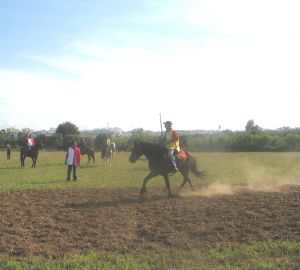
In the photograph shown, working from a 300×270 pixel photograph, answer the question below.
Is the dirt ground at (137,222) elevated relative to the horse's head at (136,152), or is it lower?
lower

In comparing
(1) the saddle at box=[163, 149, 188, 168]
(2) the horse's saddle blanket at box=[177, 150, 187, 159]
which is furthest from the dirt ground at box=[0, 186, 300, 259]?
(2) the horse's saddle blanket at box=[177, 150, 187, 159]

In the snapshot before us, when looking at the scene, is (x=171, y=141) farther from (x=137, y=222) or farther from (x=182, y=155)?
(x=137, y=222)

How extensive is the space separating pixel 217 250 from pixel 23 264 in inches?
141

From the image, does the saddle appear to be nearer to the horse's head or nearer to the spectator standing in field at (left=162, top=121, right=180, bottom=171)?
the spectator standing in field at (left=162, top=121, right=180, bottom=171)

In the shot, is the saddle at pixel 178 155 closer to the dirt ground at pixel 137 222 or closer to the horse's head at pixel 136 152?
the horse's head at pixel 136 152

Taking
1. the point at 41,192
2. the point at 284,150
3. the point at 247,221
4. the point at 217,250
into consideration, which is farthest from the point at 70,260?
the point at 284,150

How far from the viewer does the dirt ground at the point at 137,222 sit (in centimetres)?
941

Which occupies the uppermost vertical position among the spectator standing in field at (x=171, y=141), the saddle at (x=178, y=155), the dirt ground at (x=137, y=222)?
the spectator standing in field at (x=171, y=141)

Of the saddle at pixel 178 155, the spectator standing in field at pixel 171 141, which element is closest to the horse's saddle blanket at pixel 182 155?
the saddle at pixel 178 155

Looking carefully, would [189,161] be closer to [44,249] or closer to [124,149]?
[44,249]

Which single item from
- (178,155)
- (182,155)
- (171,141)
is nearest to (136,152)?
(171,141)

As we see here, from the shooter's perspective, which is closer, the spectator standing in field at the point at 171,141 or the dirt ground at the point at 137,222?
the dirt ground at the point at 137,222

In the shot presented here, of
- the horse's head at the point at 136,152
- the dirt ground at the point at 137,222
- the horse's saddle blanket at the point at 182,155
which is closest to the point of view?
the dirt ground at the point at 137,222

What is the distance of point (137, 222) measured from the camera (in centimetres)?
1163
